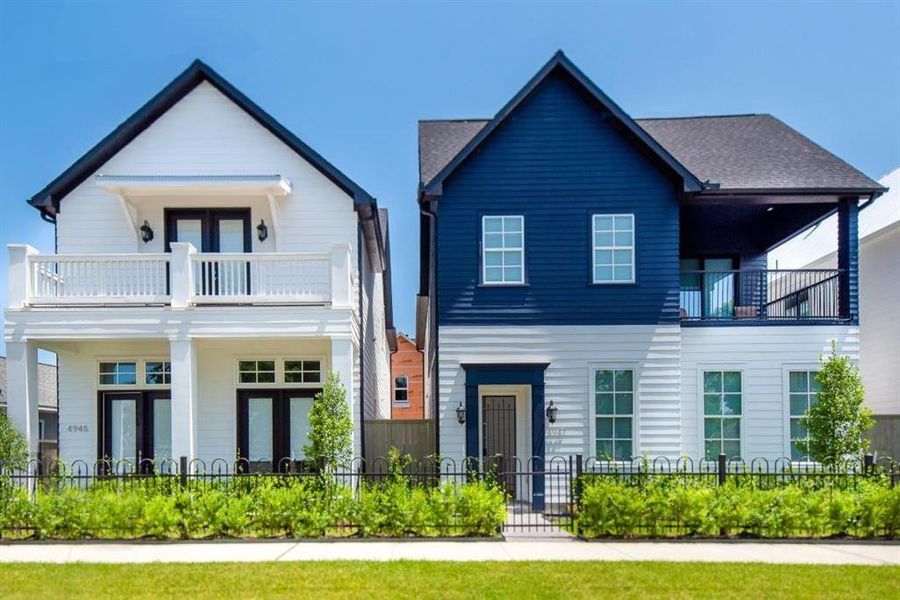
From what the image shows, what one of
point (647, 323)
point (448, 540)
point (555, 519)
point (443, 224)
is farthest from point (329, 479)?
point (647, 323)

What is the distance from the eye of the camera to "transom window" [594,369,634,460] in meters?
16.4

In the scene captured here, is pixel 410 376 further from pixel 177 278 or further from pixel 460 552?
pixel 460 552

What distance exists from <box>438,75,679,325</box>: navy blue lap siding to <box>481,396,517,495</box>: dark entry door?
1.81 meters

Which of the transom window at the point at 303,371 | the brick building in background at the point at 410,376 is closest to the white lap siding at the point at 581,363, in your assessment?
the transom window at the point at 303,371

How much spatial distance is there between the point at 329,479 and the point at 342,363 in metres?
2.73

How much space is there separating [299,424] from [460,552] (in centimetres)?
721

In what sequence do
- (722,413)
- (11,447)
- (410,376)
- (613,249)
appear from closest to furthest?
1. (11,447)
2. (613,249)
3. (722,413)
4. (410,376)

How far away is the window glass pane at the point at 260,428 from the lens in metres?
17.0

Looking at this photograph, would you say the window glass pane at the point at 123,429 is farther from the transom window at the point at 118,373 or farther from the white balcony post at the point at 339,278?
the white balcony post at the point at 339,278

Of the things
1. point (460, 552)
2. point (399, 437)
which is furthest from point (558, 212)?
point (460, 552)

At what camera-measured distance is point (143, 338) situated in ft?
49.5

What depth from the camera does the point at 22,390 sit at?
1483 cm

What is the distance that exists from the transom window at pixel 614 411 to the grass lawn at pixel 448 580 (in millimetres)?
6411

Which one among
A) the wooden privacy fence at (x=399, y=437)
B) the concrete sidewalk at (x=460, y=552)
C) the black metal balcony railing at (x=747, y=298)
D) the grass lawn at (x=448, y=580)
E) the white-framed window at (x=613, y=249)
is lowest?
the concrete sidewalk at (x=460, y=552)
